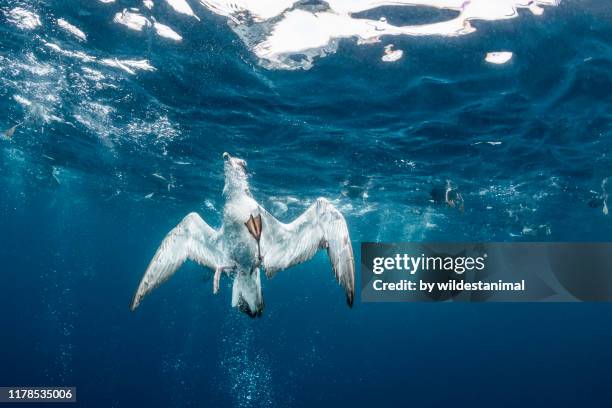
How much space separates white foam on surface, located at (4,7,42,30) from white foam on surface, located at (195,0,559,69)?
4605 mm

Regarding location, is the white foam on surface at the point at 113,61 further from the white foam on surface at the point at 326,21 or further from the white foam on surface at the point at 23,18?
the white foam on surface at the point at 326,21

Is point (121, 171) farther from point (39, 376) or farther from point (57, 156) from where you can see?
point (39, 376)

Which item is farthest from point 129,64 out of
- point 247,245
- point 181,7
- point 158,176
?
point 158,176

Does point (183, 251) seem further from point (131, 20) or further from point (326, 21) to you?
point (131, 20)

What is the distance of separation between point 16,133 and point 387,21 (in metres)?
19.8

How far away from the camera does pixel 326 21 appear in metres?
8.08

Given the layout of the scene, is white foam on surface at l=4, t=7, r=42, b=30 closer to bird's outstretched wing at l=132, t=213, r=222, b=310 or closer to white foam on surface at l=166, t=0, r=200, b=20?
white foam on surface at l=166, t=0, r=200, b=20

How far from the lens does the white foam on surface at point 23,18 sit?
884 cm

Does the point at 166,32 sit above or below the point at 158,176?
below

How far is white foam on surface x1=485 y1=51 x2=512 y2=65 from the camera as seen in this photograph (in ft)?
29.6

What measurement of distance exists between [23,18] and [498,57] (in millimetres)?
11703

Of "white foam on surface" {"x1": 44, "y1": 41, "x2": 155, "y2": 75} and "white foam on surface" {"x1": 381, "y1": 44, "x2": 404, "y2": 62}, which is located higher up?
"white foam on surface" {"x1": 44, "y1": 41, "x2": 155, "y2": 75}

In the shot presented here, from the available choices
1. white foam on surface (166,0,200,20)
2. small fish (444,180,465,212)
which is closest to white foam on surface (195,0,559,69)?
white foam on surface (166,0,200,20)

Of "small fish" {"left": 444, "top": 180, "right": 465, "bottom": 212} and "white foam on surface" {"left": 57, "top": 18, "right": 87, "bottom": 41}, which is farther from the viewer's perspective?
"small fish" {"left": 444, "top": 180, "right": 465, "bottom": 212}
